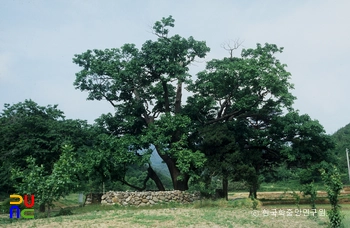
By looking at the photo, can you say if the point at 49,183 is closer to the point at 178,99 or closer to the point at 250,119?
the point at 178,99

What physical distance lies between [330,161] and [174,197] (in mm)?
9846

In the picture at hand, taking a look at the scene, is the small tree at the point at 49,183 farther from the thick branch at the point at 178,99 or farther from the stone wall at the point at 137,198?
the thick branch at the point at 178,99

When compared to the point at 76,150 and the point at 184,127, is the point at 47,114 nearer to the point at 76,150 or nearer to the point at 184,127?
the point at 76,150

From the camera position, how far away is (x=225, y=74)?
826 inches

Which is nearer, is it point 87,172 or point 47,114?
point 87,172

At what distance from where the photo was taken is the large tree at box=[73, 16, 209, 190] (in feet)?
67.4

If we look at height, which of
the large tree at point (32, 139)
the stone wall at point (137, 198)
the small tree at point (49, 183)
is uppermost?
the large tree at point (32, 139)

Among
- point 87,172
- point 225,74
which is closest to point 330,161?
point 225,74

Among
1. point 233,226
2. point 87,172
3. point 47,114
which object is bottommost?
point 233,226

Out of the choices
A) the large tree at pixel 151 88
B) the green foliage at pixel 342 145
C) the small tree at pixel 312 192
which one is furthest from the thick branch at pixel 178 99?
the green foliage at pixel 342 145

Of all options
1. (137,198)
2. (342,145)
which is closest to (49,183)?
(137,198)

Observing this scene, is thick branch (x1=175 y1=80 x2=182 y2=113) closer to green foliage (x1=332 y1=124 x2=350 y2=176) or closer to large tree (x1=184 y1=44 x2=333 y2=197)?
large tree (x1=184 y1=44 x2=333 y2=197)

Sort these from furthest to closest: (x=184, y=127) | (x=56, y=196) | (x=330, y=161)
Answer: (x=330, y=161) → (x=184, y=127) → (x=56, y=196)

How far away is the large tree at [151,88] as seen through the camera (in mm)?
20531
